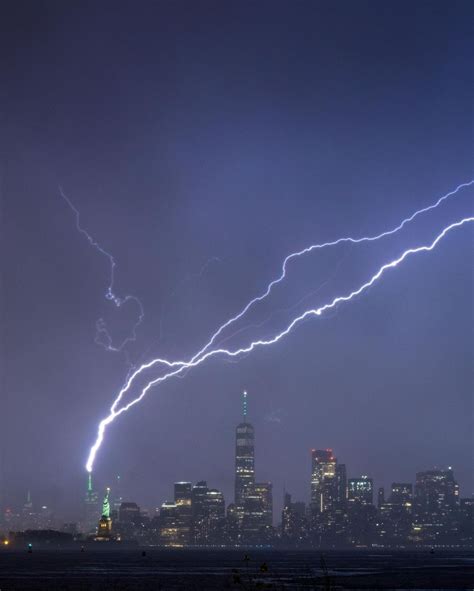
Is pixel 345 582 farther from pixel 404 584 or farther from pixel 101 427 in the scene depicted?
pixel 101 427

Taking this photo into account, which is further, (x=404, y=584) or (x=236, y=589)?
(x=404, y=584)

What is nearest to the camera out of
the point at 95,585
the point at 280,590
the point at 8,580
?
the point at 280,590

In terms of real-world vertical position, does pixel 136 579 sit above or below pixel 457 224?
below

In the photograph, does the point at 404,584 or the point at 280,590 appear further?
the point at 404,584

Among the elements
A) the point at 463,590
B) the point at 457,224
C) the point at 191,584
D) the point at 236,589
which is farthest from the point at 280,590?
the point at 457,224

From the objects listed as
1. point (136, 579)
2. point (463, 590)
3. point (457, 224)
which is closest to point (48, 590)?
point (136, 579)

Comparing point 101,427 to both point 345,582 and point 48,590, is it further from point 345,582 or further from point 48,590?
point 345,582

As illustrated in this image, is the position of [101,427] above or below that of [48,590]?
above

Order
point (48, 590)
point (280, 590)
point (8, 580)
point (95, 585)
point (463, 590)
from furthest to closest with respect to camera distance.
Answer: point (8, 580), point (95, 585), point (48, 590), point (463, 590), point (280, 590)

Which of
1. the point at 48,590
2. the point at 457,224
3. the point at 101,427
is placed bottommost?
the point at 48,590
